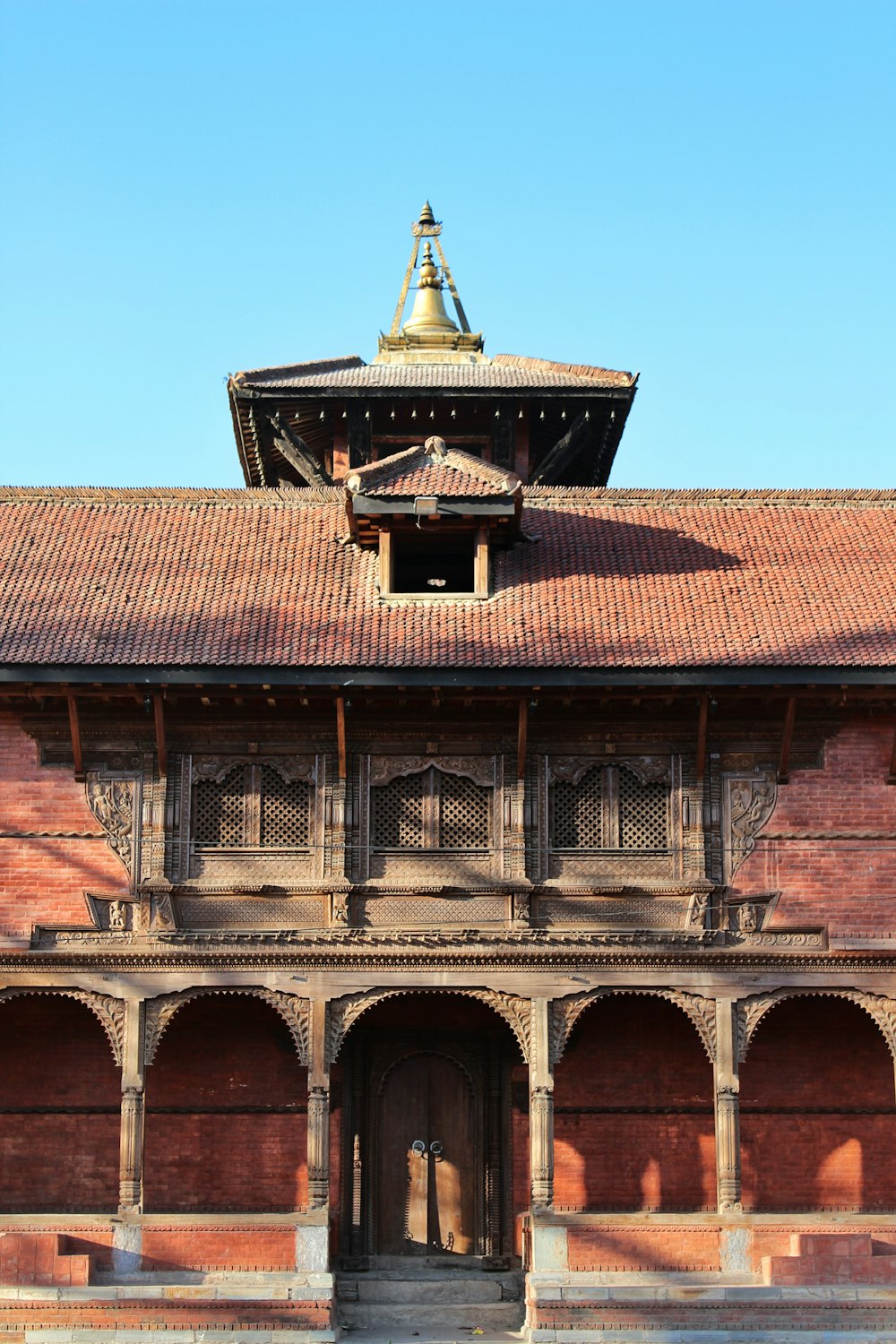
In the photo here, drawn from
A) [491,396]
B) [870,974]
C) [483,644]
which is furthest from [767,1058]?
[491,396]

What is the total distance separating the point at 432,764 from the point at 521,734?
123 cm

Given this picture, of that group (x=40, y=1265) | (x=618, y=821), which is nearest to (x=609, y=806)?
(x=618, y=821)

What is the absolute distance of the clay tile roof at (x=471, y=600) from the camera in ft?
73.4

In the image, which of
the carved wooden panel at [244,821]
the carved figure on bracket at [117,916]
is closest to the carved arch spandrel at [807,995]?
the carved wooden panel at [244,821]

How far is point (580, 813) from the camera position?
2270 cm

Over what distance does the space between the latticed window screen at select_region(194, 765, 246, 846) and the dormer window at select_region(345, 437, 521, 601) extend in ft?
10.7

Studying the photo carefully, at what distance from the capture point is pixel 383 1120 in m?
23.8

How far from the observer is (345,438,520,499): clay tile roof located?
24.0 m

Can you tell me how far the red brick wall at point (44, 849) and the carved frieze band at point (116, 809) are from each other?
0.08m

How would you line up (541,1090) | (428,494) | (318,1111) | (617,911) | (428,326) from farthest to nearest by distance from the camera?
(428,326) < (428,494) < (617,911) < (541,1090) < (318,1111)

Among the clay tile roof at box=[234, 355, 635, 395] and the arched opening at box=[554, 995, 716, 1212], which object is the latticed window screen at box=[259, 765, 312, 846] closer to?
the arched opening at box=[554, 995, 716, 1212]

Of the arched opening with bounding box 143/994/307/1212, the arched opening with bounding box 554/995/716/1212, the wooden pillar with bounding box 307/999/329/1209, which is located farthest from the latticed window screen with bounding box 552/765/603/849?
the arched opening with bounding box 143/994/307/1212

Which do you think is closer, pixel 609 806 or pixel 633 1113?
pixel 609 806

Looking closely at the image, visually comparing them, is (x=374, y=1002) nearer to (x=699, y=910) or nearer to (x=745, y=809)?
(x=699, y=910)
